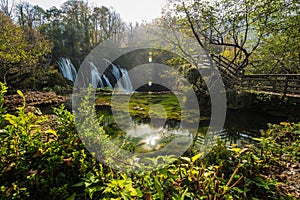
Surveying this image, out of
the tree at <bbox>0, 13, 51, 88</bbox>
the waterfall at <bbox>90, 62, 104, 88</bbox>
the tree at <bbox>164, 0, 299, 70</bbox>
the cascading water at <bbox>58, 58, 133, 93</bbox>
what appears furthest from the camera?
the cascading water at <bbox>58, 58, 133, 93</bbox>

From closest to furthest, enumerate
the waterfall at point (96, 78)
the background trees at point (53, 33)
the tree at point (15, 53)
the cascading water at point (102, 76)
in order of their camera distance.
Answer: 1. the tree at point (15, 53)
2. the background trees at point (53, 33)
3. the waterfall at point (96, 78)
4. the cascading water at point (102, 76)

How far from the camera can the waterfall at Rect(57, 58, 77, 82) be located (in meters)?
18.6

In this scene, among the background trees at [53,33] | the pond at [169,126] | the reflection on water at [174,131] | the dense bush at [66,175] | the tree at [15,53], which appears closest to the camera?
the dense bush at [66,175]

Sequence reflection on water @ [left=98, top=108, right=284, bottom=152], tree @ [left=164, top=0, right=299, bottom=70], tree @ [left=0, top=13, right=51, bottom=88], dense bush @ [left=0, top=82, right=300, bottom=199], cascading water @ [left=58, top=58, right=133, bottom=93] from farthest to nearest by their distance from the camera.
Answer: cascading water @ [left=58, top=58, right=133, bottom=93]
tree @ [left=0, top=13, right=51, bottom=88]
tree @ [left=164, top=0, right=299, bottom=70]
reflection on water @ [left=98, top=108, right=284, bottom=152]
dense bush @ [left=0, top=82, right=300, bottom=199]

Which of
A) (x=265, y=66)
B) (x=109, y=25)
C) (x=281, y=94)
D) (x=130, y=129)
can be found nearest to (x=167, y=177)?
(x=130, y=129)

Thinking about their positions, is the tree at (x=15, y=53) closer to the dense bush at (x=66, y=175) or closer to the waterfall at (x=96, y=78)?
the waterfall at (x=96, y=78)

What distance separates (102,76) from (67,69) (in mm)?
3782

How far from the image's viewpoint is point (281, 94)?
8633mm

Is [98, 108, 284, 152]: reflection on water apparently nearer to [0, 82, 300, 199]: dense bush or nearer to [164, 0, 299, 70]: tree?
[0, 82, 300, 199]: dense bush

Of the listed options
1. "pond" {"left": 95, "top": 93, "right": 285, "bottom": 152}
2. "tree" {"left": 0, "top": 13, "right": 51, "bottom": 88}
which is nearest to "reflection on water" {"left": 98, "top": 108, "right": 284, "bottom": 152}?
"pond" {"left": 95, "top": 93, "right": 285, "bottom": 152}

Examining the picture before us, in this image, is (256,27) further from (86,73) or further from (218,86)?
(86,73)

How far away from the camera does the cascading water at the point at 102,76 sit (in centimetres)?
1857

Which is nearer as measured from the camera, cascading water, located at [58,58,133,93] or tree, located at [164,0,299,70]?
tree, located at [164,0,299,70]

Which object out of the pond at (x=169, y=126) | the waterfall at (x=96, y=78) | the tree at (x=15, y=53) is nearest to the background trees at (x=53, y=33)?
the tree at (x=15, y=53)
